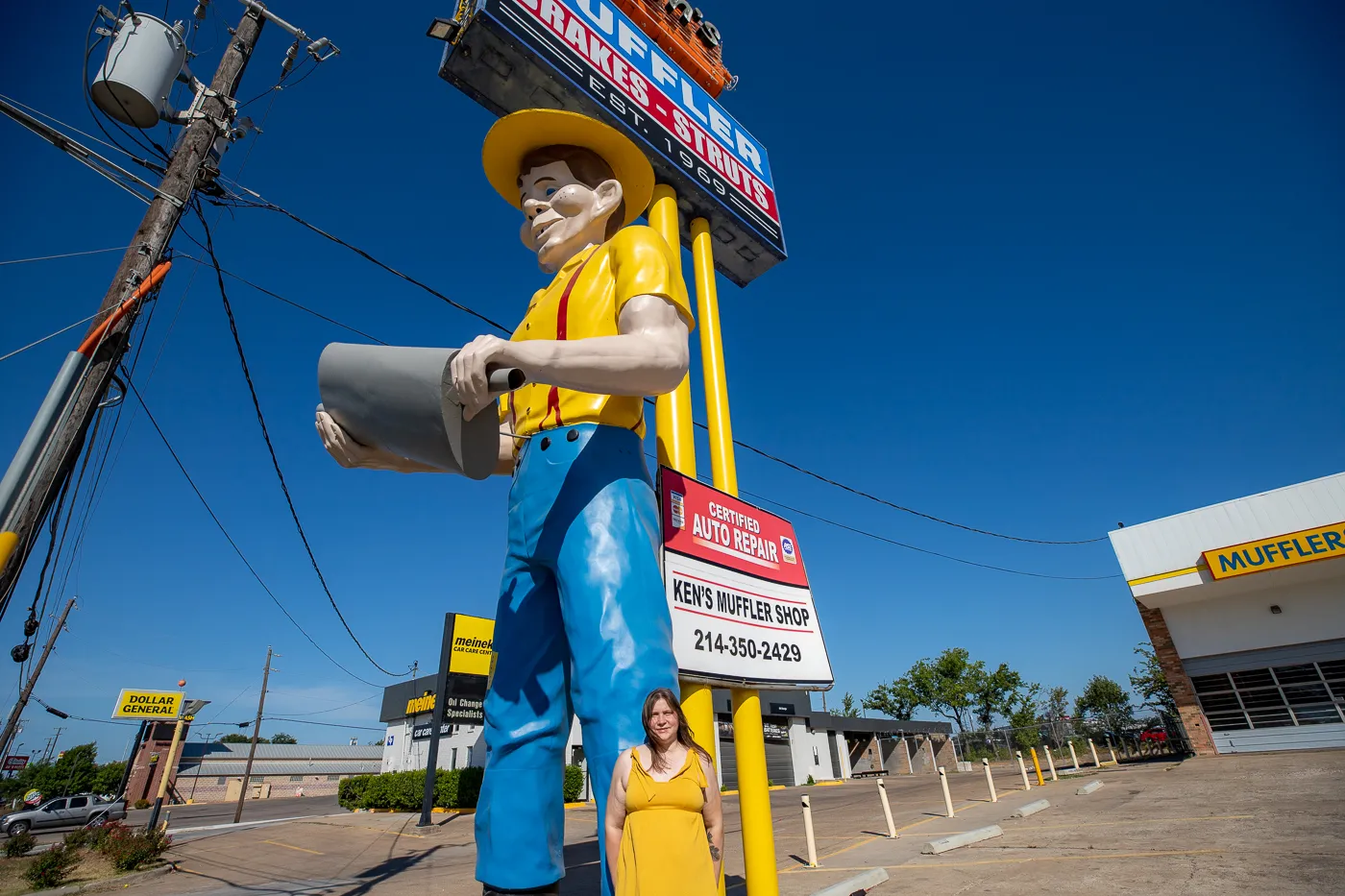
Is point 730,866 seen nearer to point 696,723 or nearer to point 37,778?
point 696,723

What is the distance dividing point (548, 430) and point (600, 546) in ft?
1.52

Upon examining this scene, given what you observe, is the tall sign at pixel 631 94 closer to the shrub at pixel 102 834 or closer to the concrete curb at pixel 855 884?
the concrete curb at pixel 855 884

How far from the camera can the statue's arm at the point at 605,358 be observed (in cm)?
160

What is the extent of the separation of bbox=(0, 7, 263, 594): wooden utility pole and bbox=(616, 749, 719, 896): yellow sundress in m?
3.55

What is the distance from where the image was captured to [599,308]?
2125 millimetres

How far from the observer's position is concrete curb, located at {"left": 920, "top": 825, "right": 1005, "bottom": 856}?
17.0ft

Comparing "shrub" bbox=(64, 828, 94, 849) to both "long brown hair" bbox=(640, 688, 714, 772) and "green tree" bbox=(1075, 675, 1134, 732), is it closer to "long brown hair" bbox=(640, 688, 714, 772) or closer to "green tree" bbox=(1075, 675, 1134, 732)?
"long brown hair" bbox=(640, 688, 714, 772)

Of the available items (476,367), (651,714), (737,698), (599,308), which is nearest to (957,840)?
(737,698)

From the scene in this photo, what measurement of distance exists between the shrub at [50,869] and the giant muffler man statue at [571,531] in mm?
8790

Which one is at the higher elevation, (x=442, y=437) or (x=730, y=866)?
(x=442, y=437)

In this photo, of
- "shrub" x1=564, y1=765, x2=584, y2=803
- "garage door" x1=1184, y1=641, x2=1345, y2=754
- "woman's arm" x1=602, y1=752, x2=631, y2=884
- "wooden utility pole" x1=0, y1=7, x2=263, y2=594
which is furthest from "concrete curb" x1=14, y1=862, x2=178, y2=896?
"garage door" x1=1184, y1=641, x2=1345, y2=754

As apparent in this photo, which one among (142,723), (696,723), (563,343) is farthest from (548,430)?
(142,723)

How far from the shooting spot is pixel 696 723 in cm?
255

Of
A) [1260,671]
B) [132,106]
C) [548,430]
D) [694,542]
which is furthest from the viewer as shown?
[1260,671]
